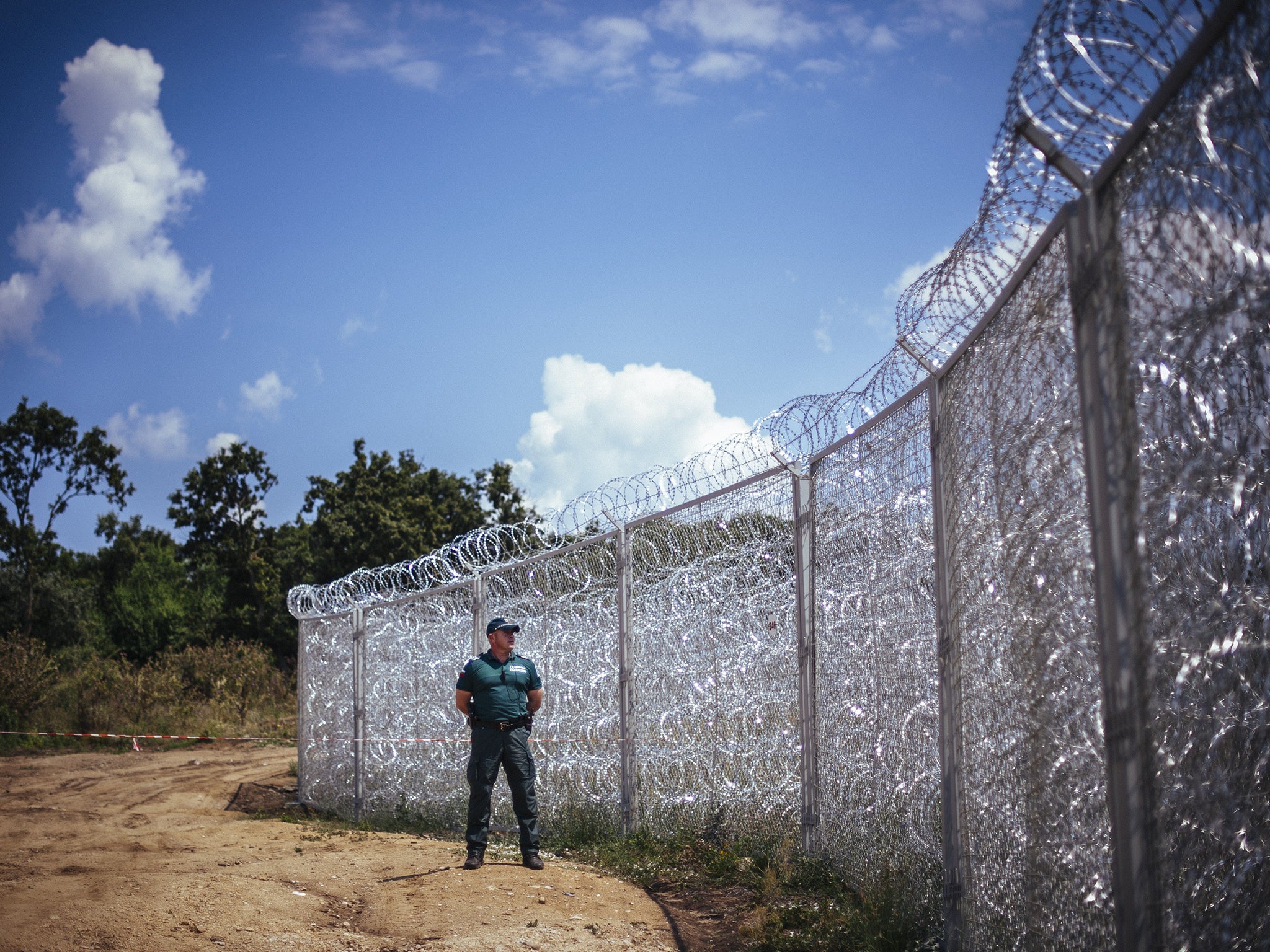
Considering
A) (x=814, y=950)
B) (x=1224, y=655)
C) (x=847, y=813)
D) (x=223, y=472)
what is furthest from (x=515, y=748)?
(x=223, y=472)

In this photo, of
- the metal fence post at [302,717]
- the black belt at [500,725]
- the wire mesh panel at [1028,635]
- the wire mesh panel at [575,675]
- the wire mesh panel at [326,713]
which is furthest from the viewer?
the metal fence post at [302,717]

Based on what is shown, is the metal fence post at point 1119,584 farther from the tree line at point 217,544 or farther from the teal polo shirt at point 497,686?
the tree line at point 217,544

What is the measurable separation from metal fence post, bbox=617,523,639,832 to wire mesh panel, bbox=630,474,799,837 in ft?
0.23

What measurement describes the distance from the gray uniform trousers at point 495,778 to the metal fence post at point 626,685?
69 centimetres

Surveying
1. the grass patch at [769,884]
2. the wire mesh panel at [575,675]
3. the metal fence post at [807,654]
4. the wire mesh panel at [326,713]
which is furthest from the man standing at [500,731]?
the wire mesh panel at [326,713]

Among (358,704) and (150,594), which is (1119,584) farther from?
(150,594)

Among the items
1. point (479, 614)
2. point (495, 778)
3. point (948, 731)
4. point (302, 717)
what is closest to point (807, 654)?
point (948, 731)

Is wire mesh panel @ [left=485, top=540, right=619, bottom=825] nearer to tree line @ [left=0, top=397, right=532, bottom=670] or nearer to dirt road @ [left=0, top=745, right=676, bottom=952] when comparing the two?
dirt road @ [left=0, top=745, right=676, bottom=952]

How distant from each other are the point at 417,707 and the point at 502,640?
317 centimetres

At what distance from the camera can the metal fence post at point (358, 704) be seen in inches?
407

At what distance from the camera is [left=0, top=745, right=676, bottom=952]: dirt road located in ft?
14.9

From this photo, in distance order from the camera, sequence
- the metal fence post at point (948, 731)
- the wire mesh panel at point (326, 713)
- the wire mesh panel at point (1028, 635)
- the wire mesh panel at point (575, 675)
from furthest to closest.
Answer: the wire mesh panel at point (326, 713)
the wire mesh panel at point (575, 675)
the metal fence post at point (948, 731)
the wire mesh panel at point (1028, 635)

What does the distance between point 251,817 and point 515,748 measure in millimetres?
5947

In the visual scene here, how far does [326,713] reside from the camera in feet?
37.0
